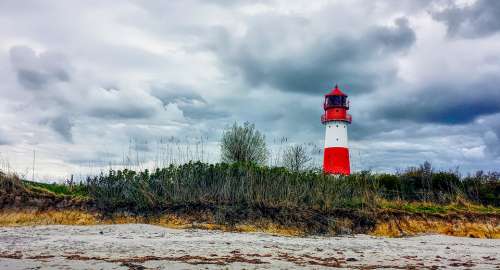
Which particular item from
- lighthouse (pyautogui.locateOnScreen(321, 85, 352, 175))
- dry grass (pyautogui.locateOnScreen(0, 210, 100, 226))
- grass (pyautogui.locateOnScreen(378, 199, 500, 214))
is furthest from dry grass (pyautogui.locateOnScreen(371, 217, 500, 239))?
lighthouse (pyautogui.locateOnScreen(321, 85, 352, 175))

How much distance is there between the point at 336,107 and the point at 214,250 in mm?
19637

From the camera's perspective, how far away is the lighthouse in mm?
26781

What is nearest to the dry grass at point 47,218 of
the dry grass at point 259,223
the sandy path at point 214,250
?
the dry grass at point 259,223

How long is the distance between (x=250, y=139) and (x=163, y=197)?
10.8 meters

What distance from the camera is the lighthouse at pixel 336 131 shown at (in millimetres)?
26781

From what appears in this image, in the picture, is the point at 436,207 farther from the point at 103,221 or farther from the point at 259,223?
the point at 103,221

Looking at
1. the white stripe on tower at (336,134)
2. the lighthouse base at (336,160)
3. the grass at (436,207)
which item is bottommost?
the grass at (436,207)

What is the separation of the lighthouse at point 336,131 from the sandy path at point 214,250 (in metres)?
12.6

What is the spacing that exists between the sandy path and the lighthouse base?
39.9 ft

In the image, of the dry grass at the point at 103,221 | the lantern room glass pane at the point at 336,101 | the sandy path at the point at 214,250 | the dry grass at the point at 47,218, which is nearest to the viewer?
the sandy path at the point at 214,250

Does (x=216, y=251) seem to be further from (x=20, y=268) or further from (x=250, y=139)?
(x=250, y=139)

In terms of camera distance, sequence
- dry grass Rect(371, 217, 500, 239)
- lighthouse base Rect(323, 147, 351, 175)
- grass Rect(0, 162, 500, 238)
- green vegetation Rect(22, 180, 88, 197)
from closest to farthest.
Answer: grass Rect(0, 162, 500, 238), dry grass Rect(371, 217, 500, 239), green vegetation Rect(22, 180, 88, 197), lighthouse base Rect(323, 147, 351, 175)

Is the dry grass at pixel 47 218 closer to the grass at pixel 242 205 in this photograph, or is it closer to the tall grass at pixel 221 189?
the grass at pixel 242 205

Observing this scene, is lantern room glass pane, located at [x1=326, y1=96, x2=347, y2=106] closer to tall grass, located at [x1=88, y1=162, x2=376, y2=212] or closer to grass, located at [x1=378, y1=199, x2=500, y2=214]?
grass, located at [x1=378, y1=199, x2=500, y2=214]
